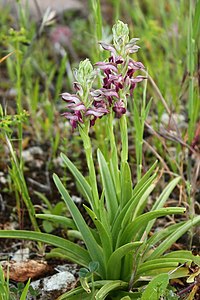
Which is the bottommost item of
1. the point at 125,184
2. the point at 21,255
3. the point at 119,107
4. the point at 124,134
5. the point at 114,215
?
the point at 21,255

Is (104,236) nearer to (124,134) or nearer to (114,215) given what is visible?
(114,215)

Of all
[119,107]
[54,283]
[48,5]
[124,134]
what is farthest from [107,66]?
[48,5]

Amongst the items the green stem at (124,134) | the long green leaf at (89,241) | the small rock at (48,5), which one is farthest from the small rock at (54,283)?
the small rock at (48,5)

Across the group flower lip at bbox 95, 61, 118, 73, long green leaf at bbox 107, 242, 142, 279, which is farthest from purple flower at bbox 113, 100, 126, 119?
long green leaf at bbox 107, 242, 142, 279

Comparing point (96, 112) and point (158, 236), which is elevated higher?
point (96, 112)

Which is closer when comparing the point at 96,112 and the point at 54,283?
the point at 96,112

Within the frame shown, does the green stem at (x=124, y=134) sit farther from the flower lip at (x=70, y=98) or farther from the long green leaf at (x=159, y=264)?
the long green leaf at (x=159, y=264)

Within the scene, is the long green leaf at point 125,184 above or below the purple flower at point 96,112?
below
